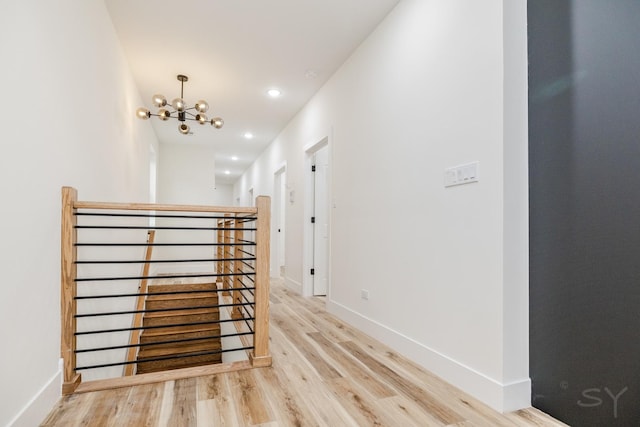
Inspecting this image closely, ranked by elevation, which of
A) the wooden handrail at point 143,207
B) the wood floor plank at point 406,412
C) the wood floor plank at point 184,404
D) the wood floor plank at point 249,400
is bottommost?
the wood floor plank at point 406,412

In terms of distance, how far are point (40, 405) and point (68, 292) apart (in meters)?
0.54

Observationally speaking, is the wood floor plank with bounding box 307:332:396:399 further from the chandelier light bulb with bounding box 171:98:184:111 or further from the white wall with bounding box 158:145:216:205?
the white wall with bounding box 158:145:216:205

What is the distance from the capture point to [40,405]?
152 cm

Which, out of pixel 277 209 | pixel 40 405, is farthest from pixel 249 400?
pixel 277 209

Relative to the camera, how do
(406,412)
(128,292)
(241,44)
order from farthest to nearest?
(128,292)
(241,44)
(406,412)

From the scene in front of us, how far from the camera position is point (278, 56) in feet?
11.2

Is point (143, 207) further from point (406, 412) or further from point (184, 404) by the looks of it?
point (406, 412)

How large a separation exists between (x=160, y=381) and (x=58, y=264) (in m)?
0.84

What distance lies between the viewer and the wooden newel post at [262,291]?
2160mm

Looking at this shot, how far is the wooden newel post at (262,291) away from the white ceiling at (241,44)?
1662 mm

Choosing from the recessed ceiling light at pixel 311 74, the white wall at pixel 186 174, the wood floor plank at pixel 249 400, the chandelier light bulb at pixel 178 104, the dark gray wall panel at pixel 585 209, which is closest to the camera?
the dark gray wall panel at pixel 585 209

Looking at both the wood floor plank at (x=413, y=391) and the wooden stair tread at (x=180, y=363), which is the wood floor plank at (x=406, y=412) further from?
the wooden stair tread at (x=180, y=363)

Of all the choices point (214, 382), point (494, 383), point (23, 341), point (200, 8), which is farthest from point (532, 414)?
point (200, 8)

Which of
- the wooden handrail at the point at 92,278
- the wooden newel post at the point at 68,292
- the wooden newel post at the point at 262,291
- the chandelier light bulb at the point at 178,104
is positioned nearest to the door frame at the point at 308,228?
the chandelier light bulb at the point at 178,104
